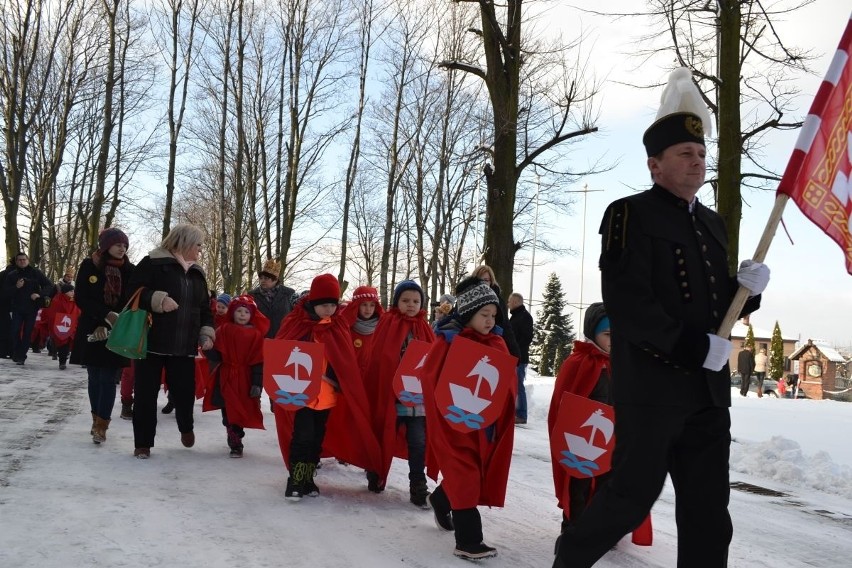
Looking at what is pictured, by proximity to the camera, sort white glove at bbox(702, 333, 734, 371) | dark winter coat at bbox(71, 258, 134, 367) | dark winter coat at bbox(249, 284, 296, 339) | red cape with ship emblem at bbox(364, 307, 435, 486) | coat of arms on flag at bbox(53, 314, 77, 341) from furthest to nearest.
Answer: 1. coat of arms on flag at bbox(53, 314, 77, 341)
2. dark winter coat at bbox(249, 284, 296, 339)
3. dark winter coat at bbox(71, 258, 134, 367)
4. red cape with ship emblem at bbox(364, 307, 435, 486)
5. white glove at bbox(702, 333, 734, 371)

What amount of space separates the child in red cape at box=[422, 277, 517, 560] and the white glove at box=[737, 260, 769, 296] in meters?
1.87

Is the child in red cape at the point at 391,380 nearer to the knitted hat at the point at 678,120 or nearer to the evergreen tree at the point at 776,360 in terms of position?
the knitted hat at the point at 678,120

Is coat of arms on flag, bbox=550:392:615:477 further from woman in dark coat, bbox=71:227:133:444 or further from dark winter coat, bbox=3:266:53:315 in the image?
dark winter coat, bbox=3:266:53:315

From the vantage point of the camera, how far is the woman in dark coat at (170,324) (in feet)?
22.2

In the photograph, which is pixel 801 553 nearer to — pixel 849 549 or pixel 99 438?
pixel 849 549

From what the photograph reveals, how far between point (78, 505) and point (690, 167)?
162 inches

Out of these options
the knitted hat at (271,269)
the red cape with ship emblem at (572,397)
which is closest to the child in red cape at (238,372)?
the knitted hat at (271,269)

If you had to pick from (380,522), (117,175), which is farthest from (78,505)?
(117,175)

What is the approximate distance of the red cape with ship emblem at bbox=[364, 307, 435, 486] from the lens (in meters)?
6.18

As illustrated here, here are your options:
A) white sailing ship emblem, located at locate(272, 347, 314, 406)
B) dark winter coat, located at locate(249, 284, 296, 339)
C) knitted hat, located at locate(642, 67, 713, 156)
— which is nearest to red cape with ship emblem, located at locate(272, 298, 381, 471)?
white sailing ship emblem, located at locate(272, 347, 314, 406)

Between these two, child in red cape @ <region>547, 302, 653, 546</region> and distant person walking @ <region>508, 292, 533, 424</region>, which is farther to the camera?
distant person walking @ <region>508, 292, 533, 424</region>

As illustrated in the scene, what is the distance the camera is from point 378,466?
6.04 m

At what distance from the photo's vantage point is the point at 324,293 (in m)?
6.00

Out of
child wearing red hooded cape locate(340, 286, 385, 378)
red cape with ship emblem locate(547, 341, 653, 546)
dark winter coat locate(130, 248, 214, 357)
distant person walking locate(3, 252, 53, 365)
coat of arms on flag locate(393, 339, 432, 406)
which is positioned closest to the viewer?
red cape with ship emblem locate(547, 341, 653, 546)
